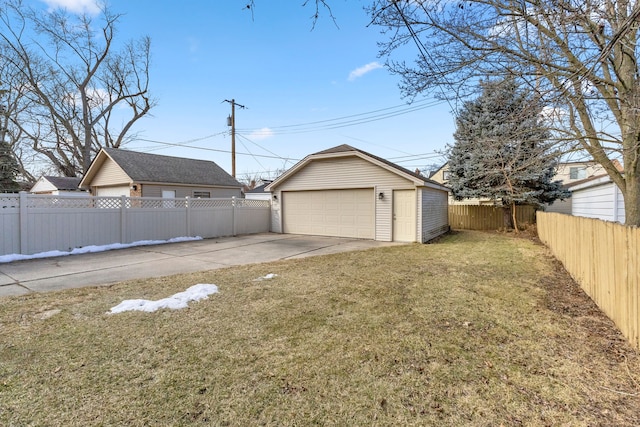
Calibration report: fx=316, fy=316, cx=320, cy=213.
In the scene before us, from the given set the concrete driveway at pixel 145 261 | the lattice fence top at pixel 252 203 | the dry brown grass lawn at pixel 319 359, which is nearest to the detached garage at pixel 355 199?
the lattice fence top at pixel 252 203

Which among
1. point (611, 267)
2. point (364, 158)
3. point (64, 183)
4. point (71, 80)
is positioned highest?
point (71, 80)

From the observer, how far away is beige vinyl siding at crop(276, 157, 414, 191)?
11492mm

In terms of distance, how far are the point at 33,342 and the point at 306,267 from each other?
4.44 meters

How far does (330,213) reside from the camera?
42.4 feet

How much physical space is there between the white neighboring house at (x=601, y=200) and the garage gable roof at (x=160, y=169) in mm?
17385

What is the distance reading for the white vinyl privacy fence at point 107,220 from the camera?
25.6ft

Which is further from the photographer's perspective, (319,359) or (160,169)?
(160,169)

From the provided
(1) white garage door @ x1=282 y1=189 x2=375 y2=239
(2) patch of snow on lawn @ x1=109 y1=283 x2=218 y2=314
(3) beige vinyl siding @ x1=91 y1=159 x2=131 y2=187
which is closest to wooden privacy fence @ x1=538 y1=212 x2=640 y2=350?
(2) patch of snow on lawn @ x1=109 y1=283 x2=218 y2=314

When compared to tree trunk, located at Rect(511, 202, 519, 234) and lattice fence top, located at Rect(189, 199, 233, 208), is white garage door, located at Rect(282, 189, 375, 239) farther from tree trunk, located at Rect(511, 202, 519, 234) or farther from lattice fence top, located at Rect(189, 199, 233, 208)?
tree trunk, located at Rect(511, 202, 519, 234)

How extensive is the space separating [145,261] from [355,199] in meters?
7.53

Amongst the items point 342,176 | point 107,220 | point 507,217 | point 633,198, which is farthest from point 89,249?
point 507,217

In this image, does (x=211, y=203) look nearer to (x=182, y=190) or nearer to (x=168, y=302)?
(x=182, y=190)

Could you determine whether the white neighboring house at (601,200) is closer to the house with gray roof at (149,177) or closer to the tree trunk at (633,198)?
the tree trunk at (633,198)

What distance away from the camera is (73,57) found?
2038cm
